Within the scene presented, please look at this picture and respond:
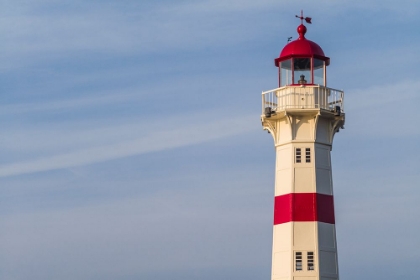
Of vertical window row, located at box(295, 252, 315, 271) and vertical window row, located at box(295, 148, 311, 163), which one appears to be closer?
vertical window row, located at box(295, 252, 315, 271)

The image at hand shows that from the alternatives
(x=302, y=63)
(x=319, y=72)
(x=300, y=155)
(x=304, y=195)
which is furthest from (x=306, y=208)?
(x=302, y=63)

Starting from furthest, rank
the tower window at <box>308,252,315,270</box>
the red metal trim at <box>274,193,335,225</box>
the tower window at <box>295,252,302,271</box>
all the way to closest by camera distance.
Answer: the red metal trim at <box>274,193,335,225</box>
the tower window at <box>295,252,302,271</box>
the tower window at <box>308,252,315,270</box>

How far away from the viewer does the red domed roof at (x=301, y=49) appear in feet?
177

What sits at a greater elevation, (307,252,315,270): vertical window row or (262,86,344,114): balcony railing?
(262,86,344,114): balcony railing

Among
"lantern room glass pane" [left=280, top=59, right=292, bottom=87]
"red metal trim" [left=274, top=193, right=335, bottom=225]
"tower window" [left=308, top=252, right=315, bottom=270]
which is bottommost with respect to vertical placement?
"tower window" [left=308, top=252, right=315, bottom=270]

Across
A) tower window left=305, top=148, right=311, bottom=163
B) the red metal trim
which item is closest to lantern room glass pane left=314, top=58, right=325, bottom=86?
tower window left=305, top=148, right=311, bottom=163

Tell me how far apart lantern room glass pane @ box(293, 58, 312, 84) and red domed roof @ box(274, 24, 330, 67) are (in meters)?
0.39

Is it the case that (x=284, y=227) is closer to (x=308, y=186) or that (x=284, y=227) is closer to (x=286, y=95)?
(x=308, y=186)

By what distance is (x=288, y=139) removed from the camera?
53.0 metres

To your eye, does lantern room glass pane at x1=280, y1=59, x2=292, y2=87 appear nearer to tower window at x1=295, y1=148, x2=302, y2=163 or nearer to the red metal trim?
tower window at x1=295, y1=148, x2=302, y2=163

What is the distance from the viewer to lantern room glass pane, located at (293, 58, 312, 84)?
177 ft

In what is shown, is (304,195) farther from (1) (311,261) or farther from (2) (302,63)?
(2) (302,63)

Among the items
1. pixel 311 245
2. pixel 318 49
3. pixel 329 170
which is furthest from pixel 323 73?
pixel 311 245

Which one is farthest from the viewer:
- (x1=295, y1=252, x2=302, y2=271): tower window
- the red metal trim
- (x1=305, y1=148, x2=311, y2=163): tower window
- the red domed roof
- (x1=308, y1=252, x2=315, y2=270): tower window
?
the red domed roof
